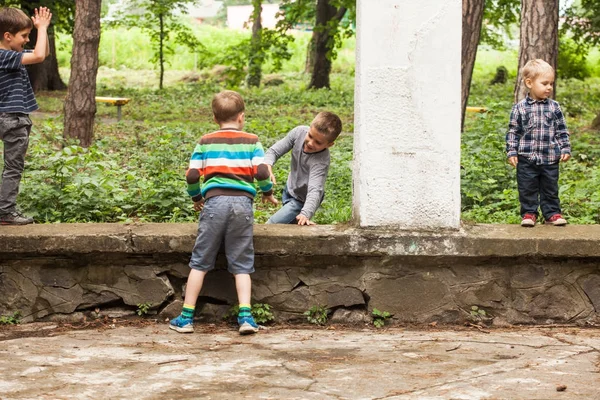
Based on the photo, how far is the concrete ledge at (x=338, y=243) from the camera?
538cm

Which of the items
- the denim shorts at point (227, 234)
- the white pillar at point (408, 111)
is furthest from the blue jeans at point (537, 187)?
the denim shorts at point (227, 234)

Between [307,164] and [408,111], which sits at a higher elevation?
[408,111]

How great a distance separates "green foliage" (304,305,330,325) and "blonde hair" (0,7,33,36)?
2497 millimetres

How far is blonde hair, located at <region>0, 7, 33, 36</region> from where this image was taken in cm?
562

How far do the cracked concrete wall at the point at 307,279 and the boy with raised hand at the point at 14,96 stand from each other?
327 millimetres

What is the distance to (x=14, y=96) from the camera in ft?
18.8

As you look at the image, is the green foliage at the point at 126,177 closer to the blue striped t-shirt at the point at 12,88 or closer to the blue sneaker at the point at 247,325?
the blue striped t-shirt at the point at 12,88

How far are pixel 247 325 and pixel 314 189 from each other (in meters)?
1.04

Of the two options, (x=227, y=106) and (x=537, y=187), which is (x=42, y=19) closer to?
(x=227, y=106)

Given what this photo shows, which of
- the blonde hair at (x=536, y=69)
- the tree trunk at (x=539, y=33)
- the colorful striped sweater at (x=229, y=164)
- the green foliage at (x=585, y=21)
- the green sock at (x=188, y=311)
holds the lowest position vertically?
the green sock at (x=188, y=311)

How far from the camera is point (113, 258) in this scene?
553cm

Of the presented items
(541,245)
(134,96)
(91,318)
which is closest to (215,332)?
(91,318)

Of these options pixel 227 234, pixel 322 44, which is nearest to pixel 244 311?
pixel 227 234

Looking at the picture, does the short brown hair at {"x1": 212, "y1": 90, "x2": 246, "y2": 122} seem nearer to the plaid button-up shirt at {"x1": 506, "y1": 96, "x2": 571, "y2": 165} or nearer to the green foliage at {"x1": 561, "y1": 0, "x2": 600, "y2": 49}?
the plaid button-up shirt at {"x1": 506, "y1": 96, "x2": 571, "y2": 165}
